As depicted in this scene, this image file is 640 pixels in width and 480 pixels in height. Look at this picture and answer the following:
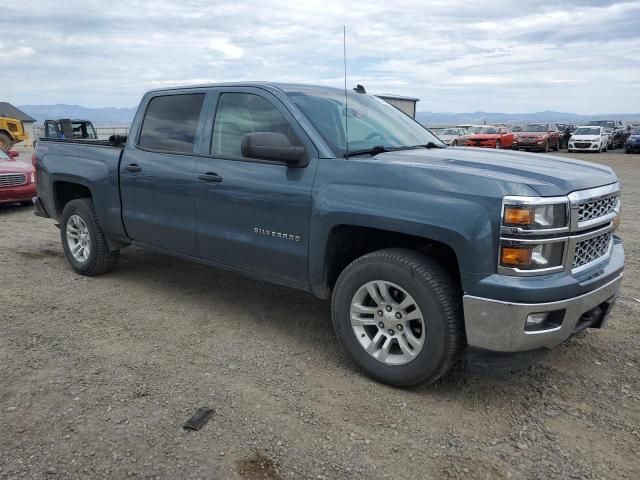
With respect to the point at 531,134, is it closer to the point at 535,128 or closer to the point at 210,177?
the point at 535,128

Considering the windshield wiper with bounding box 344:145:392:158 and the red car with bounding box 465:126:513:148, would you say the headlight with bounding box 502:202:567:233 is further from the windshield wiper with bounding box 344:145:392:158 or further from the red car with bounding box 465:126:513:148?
the red car with bounding box 465:126:513:148

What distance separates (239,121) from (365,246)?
1417mm

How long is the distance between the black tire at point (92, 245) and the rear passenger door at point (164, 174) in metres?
0.57

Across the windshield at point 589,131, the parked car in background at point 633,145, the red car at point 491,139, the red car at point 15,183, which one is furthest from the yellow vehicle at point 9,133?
the parked car in background at point 633,145

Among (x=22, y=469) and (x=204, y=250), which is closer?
(x=22, y=469)

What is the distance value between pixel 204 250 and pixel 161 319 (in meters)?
0.71

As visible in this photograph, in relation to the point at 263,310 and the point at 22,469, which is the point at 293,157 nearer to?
the point at 263,310

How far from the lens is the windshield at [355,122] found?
3.80m

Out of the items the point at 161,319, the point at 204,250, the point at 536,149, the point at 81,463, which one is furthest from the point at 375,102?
the point at 536,149

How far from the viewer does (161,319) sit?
178 inches

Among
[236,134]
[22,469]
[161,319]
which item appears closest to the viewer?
[22,469]

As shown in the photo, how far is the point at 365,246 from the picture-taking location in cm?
373

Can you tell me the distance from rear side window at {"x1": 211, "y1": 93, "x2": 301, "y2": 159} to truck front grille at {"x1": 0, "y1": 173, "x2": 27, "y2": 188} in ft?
25.4

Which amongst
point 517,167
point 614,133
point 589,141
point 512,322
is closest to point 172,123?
point 517,167
